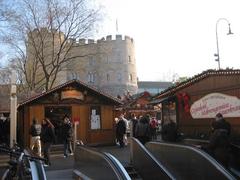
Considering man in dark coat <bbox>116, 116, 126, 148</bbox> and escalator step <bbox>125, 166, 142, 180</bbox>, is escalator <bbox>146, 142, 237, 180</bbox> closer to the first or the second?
escalator step <bbox>125, 166, 142, 180</bbox>

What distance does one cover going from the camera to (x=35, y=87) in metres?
49.1

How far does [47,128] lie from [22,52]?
27.2 m

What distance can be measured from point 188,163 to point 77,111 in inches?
717

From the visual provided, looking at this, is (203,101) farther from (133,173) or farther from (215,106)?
(133,173)

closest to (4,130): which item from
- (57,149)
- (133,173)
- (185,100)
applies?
(57,149)

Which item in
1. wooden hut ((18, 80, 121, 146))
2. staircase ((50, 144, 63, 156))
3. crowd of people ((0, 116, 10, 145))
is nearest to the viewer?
staircase ((50, 144, 63, 156))

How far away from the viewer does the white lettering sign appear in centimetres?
2005

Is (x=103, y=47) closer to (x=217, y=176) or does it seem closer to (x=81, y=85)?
(x=81, y=85)

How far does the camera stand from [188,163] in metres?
10.5

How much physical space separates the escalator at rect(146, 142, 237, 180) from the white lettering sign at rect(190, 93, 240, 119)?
7472 mm

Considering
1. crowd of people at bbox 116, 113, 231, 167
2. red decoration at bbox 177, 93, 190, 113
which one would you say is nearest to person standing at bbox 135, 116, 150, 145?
crowd of people at bbox 116, 113, 231, 167

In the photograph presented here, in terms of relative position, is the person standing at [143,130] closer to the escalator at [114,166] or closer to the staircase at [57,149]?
the escalator at [114,166]

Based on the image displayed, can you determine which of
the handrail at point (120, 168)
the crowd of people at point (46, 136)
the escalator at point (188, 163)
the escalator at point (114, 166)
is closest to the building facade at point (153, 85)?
the crowd of people at point (46, 136)

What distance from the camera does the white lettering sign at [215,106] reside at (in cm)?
2005
